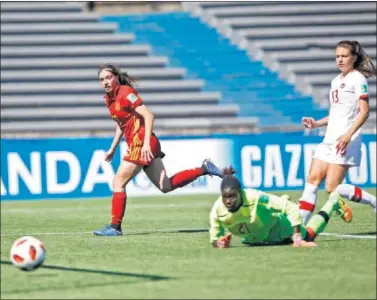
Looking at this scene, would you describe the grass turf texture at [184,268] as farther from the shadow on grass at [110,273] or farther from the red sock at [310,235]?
the red sock at [310,235]

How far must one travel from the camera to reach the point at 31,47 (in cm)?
2995

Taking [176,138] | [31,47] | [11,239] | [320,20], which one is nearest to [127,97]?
[11,239]

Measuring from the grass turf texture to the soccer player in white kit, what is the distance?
1.64ft

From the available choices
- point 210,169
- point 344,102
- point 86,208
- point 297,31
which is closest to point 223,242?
point 344,102

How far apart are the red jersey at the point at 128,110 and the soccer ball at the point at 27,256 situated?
11.4ft

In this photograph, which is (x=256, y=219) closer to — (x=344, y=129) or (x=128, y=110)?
(x=344, y=129)

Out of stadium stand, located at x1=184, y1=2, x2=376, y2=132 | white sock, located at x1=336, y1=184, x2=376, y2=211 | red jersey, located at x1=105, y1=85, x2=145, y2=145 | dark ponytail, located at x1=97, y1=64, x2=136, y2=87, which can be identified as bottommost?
white sock, located at x1=336, y1=184, x2=376, y2=211

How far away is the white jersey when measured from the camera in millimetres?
11266

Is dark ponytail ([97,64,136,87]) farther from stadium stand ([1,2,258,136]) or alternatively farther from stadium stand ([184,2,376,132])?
stadium stand ([184,2,376,132])

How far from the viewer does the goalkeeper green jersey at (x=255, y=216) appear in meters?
9.72

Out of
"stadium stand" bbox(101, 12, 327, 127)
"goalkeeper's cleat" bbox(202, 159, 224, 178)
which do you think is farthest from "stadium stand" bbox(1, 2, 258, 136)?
"goalkeeper's cleat" bbox(202, 159, 224, 178)

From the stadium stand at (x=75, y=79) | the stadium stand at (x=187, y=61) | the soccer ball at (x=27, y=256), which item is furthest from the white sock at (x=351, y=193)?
the stadium stand at (x=187, y=61)

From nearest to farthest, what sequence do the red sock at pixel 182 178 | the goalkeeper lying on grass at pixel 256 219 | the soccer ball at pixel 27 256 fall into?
the soccer ball at pixel 27 256 → the goalkeeper lying on grass at pixel 256 219 → the red sock at pixel 182 178

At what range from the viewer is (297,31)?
104 ft
